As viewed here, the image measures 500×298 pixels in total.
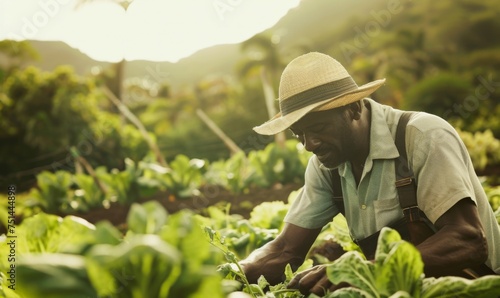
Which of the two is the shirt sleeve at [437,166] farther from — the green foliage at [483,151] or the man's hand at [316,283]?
the green foliage at [483,151]

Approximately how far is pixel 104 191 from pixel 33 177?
37.1 ft

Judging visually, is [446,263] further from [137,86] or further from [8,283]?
[137,86]

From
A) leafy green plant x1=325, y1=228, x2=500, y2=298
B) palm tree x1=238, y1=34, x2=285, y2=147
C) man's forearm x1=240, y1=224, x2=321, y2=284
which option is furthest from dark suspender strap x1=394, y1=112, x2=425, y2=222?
palm tree x1=238, y1=34, x2=285, y2=147

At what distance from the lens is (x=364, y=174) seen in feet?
7.62

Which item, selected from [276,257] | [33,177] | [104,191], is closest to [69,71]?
[33,177]

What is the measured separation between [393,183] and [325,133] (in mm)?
385

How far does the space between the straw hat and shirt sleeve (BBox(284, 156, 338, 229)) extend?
400mm

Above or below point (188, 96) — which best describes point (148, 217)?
above

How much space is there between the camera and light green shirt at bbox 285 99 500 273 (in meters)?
1.91

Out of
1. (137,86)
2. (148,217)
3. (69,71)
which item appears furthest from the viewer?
(137,86)

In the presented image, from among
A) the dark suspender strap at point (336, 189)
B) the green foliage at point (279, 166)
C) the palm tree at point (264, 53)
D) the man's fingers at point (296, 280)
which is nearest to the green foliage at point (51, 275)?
the man's fingers at point (296, 280)

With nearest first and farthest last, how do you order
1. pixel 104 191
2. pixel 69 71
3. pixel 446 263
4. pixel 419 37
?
pixel 446 263 < pixel 104 191 < pixel 69 71 < pixel 419 37

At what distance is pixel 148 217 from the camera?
1077 millimetres

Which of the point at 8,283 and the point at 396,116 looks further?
the point at 396,116
